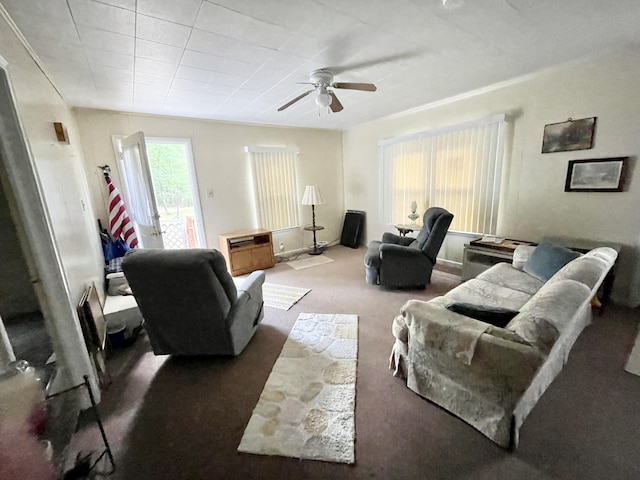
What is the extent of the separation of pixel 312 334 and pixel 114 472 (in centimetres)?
148

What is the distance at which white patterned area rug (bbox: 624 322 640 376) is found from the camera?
175cm

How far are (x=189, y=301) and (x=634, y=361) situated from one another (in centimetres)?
323

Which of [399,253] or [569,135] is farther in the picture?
[399,253]

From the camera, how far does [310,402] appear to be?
1.63 meters

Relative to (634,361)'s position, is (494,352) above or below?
above

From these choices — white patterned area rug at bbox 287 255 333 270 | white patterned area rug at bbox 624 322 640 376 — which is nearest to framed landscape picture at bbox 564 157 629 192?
white patterned area rug at bbox 624 322 640 376

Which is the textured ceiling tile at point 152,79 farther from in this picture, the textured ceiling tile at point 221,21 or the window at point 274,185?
the window at point 274,185

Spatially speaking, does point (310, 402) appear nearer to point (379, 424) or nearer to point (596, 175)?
point (379, 424)


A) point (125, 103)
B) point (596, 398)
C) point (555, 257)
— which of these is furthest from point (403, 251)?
point (125, 103)

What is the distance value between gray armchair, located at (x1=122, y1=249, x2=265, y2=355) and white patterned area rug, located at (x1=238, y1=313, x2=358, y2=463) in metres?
0.49

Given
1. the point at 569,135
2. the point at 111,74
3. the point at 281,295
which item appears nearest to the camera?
the point at 111,74

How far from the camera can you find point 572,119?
8.71 feet

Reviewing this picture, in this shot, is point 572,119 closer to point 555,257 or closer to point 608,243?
point 608,243

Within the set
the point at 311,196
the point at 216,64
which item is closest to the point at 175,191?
the point at 311,196
